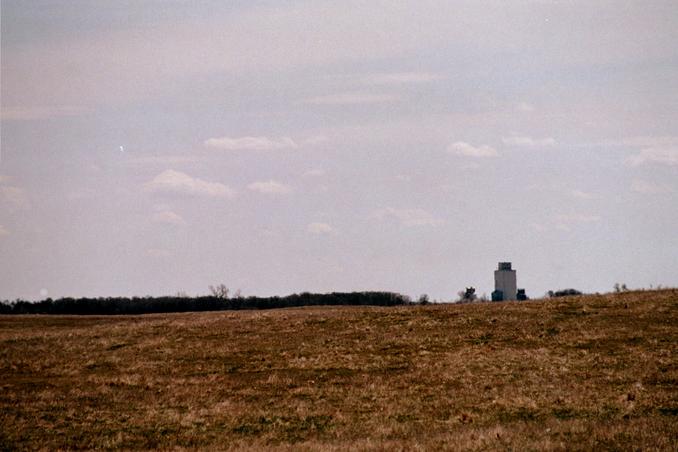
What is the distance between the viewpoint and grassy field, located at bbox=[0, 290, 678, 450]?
25344mm

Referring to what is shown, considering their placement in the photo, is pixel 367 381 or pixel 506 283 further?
pixel 506 283

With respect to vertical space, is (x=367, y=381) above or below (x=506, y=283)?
below

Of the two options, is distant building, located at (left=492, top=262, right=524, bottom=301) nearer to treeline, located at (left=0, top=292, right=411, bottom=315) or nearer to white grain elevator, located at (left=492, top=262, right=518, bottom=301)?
white grain elevator, located at (left=492, top=262, right=518, bottom=301)

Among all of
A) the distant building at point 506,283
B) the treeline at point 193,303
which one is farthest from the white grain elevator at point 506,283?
the treeline at point 193,303

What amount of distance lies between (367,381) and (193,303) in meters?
130

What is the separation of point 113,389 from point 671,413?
2331cm

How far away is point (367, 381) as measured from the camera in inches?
1374

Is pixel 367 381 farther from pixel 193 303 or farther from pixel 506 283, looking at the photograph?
pixel 193 303

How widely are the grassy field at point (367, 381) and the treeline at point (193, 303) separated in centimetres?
10378

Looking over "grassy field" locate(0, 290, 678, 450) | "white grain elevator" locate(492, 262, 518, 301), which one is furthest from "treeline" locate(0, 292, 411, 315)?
"grassy field" locate(0, 290, 678, 450)

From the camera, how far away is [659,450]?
18266 mm

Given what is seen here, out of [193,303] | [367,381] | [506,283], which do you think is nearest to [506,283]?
[506,283]

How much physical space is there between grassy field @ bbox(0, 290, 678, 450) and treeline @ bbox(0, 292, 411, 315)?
340 ft

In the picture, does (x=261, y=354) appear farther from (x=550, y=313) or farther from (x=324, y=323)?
(x=550, y=313)
